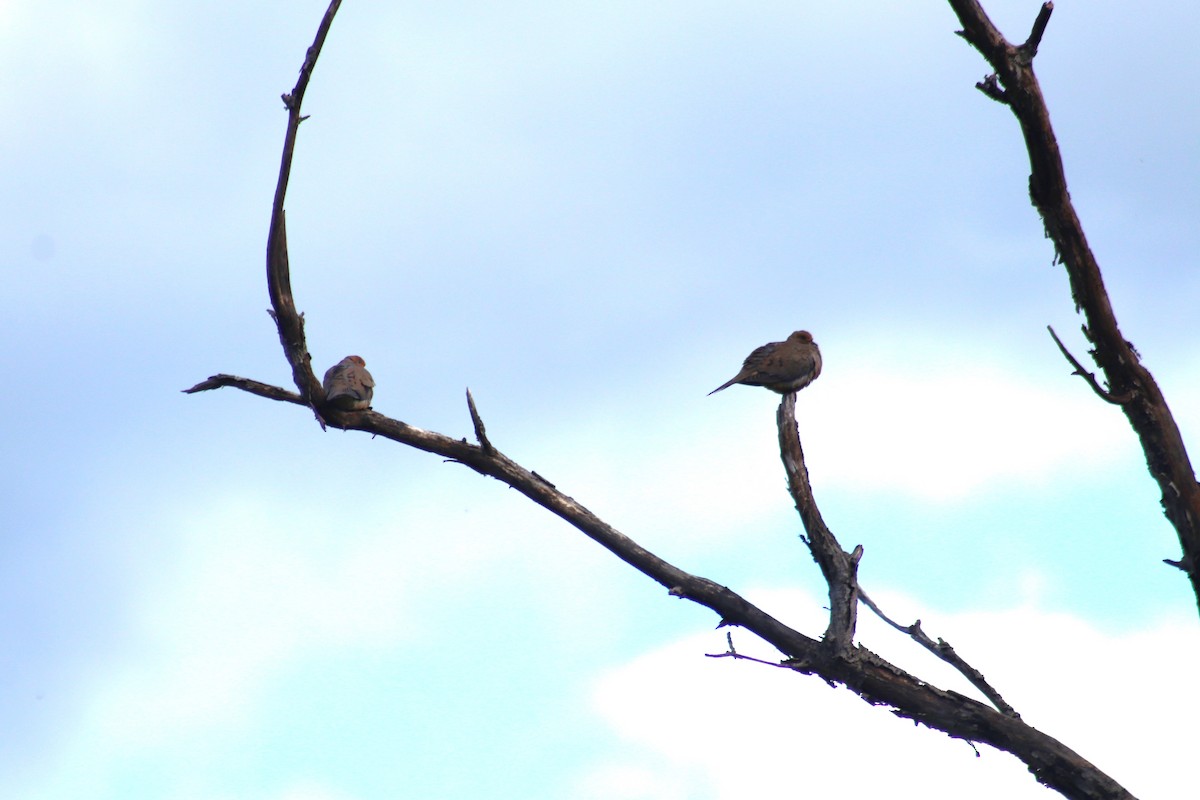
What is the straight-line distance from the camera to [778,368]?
1070cm

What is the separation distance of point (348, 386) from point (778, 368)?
14.0 ft

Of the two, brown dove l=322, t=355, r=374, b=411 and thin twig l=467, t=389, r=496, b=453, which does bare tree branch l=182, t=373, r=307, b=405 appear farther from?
thin twig l=467, t=389, r=496, b=453

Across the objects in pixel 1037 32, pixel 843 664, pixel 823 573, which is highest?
pixel 1037 32

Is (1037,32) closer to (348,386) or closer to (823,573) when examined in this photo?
(823,573)

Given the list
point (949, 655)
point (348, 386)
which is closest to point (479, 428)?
point (348, 386)

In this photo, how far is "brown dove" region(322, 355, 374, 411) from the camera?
28.1 ft

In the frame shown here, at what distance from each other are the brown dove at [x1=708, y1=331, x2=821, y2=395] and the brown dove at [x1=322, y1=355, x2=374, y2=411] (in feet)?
11.5

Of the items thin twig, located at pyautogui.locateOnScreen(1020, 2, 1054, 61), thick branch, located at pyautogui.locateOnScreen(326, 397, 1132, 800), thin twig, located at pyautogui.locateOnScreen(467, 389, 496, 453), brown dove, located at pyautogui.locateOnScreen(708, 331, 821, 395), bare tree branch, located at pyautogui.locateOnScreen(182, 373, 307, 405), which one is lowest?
thick branch, located at pyautogui.locateOnScreen(326, 397, 1132, 800)

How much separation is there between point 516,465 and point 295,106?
9.87 feet

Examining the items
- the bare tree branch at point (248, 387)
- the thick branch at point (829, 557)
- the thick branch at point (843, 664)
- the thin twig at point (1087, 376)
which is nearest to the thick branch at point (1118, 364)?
the thin twig at point (1087, 376)

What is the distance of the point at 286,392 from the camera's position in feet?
28.0

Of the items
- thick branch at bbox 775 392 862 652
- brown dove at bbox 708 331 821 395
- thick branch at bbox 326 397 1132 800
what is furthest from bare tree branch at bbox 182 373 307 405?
brown dove at bbox 708 331 821 395

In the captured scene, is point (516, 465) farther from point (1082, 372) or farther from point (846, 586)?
point (1082, 372)

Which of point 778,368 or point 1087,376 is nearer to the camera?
point 1087,376
